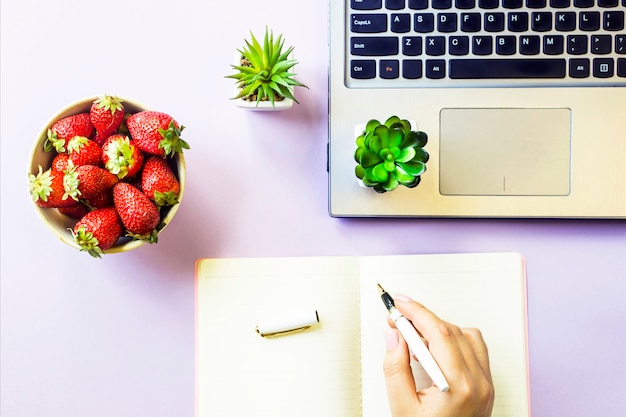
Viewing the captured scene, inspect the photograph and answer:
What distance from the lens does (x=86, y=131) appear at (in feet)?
Answer: 1.68

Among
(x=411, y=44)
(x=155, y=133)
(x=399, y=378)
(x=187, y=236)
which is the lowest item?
(x=399, y=378)

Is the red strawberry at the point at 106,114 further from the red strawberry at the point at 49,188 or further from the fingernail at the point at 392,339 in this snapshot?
the fingernail at the point at 392,339

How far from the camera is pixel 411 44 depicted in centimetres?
54

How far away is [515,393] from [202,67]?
544mm

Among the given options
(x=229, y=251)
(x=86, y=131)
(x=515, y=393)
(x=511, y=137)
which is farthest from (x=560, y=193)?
(x=86, y=131)

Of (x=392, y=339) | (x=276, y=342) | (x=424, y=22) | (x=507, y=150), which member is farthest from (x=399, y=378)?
(x=424, y=22)

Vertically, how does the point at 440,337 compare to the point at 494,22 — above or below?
below

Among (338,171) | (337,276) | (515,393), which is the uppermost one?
(338,171)

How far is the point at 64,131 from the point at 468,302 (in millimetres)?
483

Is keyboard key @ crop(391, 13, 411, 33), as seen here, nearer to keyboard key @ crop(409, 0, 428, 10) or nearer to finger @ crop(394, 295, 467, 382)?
keyboard key @ crop(409, 0, 428, 10)

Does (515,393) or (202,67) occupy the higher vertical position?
(202,67)

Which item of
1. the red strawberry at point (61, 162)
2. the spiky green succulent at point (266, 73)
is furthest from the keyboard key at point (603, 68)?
the red strawberry at point (61, 162)

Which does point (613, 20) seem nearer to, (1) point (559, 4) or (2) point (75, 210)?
(1) point (559, 4)

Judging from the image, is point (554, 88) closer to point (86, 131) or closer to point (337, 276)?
point (337, 276)
